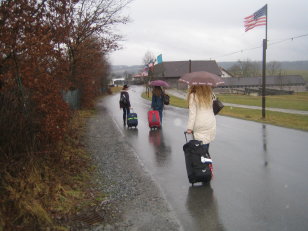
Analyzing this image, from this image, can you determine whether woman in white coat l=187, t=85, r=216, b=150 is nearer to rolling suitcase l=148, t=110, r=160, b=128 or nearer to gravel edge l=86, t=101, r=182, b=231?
gravel edge l=86, t=101, r=182, b=231

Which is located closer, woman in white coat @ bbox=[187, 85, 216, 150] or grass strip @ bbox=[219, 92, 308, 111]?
woman in white coat @ bbox=[187, 85, 216, 150]

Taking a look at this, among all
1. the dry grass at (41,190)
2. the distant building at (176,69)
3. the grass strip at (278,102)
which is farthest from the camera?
the distant building at (176,69)

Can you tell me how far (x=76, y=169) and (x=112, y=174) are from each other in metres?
0.72

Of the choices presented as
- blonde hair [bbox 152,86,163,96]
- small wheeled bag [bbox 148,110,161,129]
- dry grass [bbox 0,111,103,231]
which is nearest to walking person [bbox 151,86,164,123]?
blonde hair [bbox 152,86,163,96]

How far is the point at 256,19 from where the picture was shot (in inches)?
645

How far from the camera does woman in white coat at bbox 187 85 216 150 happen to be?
231 inches

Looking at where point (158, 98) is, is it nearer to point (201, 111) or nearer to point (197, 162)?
point (201, 111)

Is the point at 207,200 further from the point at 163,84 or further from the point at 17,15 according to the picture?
the point at 163,84

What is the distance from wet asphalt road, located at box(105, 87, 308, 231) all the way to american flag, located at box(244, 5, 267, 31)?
302 inches

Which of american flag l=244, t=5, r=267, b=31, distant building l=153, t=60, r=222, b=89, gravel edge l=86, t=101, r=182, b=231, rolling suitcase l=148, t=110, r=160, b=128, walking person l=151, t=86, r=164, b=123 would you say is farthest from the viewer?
distant building l=153, t=60, r=222, b=89

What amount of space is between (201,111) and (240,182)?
1453mm

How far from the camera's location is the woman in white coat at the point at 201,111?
5875mm

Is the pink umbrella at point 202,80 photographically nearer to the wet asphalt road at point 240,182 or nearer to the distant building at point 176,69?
the wet asphalt road at point 240,182

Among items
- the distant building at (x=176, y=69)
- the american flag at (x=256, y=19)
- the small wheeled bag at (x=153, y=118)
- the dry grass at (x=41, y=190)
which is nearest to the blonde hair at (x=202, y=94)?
the dry grass at (x=41, y=190)
